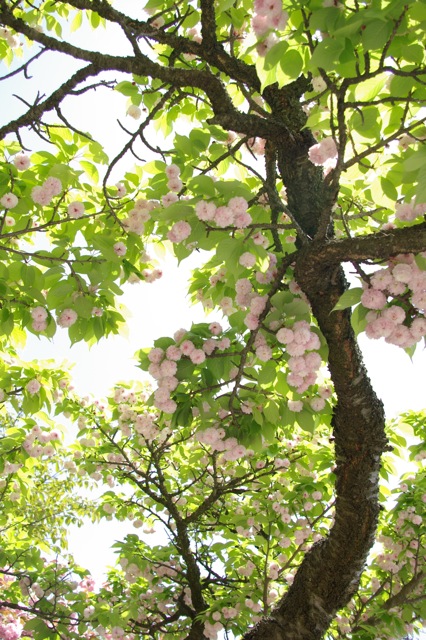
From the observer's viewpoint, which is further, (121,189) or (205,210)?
(121,189)

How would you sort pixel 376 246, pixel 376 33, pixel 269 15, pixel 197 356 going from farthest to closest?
pixel 197 356 → pixel 376 246 → pixel 269 15 → pixel 376 33

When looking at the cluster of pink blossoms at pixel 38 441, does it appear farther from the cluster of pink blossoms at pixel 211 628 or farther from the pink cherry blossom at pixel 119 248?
the pink cherry blossom at pixel 119 248

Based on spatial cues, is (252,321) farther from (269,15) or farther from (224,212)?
(269,15)

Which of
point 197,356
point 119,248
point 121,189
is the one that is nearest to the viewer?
point 197,356

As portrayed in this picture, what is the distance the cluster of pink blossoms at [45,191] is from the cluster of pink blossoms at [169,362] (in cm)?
86

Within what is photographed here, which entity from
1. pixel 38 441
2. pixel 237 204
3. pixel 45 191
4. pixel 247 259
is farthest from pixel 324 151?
pixel 38 441

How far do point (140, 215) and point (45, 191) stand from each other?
52 centimetres

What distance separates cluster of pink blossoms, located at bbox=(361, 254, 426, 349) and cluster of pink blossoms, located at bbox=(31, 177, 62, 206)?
146 centimetres

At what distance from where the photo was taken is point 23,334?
327 cm

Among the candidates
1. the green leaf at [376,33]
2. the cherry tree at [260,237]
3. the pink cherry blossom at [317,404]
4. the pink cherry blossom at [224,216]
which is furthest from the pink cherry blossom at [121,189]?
the green leaf at [376,33]

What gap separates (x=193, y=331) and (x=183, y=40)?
138cm

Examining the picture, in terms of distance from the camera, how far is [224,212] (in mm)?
2088

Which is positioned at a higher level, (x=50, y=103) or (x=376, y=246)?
(x=50, y=103)

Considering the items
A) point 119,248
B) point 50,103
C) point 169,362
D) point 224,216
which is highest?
point 50,103
